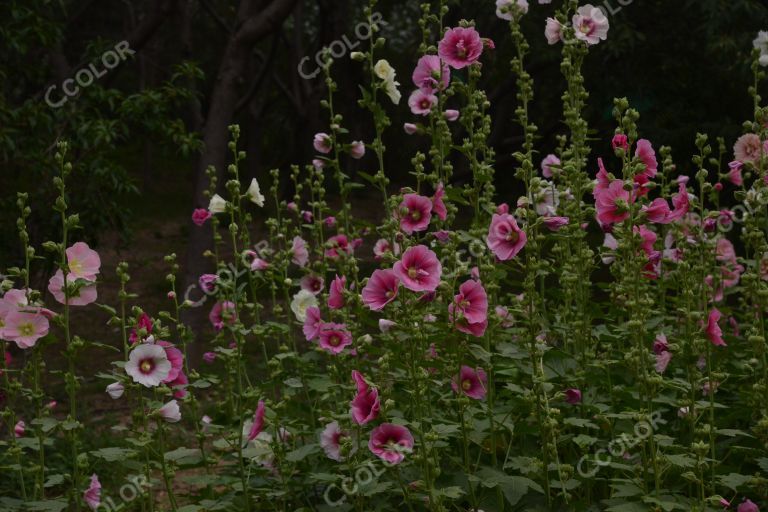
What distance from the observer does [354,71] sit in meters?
15.8

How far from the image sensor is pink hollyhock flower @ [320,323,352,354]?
3090 mm

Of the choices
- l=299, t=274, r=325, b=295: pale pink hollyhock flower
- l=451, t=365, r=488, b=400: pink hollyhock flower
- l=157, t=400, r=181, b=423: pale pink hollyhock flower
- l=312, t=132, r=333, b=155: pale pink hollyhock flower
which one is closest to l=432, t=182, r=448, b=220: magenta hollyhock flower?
l=451, t=365, r=488, b=400: pink hollyhock flower

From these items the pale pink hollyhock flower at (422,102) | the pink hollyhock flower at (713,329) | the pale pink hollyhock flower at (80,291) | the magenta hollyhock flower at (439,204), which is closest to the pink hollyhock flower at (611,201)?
the pink hollyhock flower at (713,329)

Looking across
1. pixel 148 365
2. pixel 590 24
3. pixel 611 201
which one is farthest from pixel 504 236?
pixel 148 365

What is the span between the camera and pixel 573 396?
3039 mm

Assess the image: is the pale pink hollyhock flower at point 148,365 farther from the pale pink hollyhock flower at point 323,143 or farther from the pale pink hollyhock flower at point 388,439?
the pale pink hollyhock flower at point 323,143

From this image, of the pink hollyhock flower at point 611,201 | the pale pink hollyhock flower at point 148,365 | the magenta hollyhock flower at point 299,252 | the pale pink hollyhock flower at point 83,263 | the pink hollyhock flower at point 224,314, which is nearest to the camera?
the pink hollyhock flower at point 611,201

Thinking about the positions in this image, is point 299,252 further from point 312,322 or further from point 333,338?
point 333,338

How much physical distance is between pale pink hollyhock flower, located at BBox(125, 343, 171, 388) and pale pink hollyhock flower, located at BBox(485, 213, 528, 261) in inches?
36.6

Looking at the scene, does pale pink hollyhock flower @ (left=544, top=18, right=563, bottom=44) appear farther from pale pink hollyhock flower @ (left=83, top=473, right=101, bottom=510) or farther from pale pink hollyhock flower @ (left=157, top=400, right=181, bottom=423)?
pale pink hollyhock flower @ (left=83, top=473, right=101, bottom=510)

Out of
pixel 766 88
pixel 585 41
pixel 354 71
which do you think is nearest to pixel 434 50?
pixel 585 41

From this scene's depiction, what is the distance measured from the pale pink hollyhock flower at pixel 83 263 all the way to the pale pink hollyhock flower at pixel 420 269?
92 cm

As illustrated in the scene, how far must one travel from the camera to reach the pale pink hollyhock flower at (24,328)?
2785 mm

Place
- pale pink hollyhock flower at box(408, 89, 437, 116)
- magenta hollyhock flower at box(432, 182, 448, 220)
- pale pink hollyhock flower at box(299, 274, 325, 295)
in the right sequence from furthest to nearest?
Answer: 1. pale pink hollyhock flower at box(299, 274, 325, 295)
2. pale pink hollyhock flower at box(408, 89, 437, 116)
3. magenta hollyhock flower at box(432, 182, 448, 220)
